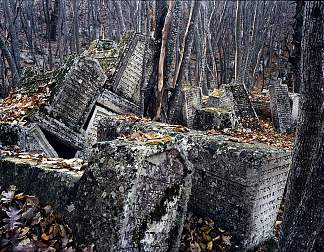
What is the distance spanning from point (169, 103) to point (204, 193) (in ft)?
10.3

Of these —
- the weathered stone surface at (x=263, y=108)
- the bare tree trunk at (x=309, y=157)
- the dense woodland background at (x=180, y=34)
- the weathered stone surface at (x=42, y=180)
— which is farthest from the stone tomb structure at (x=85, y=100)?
the weathered stone surface at (x=263, y=108)

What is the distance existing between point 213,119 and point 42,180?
4490mm

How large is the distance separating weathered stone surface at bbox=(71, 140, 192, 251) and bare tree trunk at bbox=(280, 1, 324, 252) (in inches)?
43.7

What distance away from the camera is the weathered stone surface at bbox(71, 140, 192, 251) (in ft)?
10.1

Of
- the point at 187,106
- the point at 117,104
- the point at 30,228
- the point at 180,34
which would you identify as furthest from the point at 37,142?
the point at 180,34

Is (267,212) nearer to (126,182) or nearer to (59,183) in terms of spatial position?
(126,182)

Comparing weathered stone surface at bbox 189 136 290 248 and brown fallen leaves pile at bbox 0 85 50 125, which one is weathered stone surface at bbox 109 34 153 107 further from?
weathered stone surface at bbox 189 136 290 248

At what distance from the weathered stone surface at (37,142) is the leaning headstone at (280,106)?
6917 mm

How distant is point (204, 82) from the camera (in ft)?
70.3

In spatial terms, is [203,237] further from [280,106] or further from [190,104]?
[280,106]

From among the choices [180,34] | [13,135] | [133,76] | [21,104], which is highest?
[180,34]

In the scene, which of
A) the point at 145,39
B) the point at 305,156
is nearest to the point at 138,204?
the point at 305,156

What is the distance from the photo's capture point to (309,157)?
3139mm

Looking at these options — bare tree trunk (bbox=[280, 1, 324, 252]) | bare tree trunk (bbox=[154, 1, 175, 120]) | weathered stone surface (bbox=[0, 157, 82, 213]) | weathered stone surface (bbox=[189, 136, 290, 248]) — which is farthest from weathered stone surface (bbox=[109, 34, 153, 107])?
bare tree trunk (bbox=[280, 1, 324, 252])
